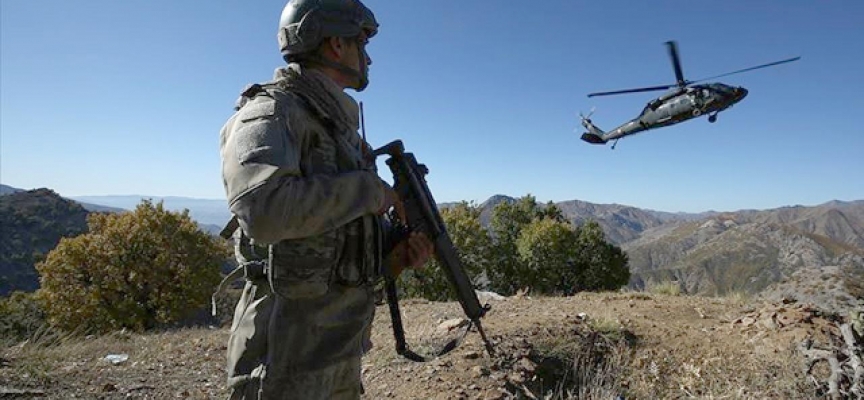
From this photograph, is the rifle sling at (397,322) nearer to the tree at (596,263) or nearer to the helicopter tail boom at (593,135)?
the helicopter tail boom at (593,135)

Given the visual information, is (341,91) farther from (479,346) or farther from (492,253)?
(492,253)

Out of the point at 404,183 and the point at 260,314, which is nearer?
the point at 260,314

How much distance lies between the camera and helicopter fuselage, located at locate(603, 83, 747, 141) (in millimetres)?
16031

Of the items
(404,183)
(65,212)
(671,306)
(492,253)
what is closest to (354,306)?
(404,183)

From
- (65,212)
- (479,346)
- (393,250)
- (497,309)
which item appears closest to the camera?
(393,250)

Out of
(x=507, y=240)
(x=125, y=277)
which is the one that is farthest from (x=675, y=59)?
(x=125, y=277)

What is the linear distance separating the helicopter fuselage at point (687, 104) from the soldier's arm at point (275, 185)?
17649 mm

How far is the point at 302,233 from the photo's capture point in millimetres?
1588

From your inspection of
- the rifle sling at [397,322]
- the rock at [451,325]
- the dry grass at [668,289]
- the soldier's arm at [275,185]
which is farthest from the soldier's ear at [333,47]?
the dry grass at [668,289]

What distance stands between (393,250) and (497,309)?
291 inches

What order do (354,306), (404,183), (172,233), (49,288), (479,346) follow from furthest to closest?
1. (172,233)
2. (49,288)
3. (479,346)
4. (404,183)
5. (354,306)

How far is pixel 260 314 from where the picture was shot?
1.81m

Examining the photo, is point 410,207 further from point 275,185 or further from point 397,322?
point 275,185

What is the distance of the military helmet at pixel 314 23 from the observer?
194cm
